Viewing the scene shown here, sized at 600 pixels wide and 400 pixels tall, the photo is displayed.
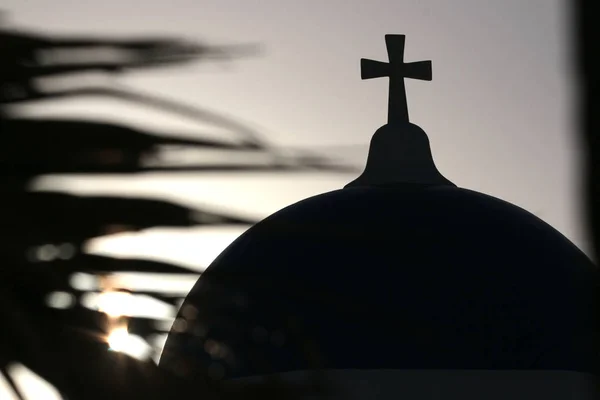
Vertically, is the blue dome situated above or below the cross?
below

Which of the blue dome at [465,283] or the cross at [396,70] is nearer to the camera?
the blue dome at [465,283]

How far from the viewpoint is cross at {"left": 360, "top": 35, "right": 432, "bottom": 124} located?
27.8 m

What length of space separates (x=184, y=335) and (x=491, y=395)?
62.3ft

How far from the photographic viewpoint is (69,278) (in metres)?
1.26

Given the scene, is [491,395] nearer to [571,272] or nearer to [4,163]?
[571,272]

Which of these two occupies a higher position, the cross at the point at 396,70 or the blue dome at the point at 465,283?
the cross at the point at 396,70

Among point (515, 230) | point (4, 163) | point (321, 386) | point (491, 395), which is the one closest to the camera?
point (321, 386)

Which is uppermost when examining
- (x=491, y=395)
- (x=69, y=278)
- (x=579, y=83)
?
(x=491, y=395)

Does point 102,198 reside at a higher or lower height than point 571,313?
lower

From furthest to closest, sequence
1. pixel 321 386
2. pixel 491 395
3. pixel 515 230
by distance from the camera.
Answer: pixel 515 230 → pixel 491 395 → pixel 321 386

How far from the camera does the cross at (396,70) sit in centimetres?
2777

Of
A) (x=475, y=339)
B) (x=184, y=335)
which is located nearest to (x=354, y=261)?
(x=475, y=339)

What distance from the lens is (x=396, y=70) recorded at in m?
28.1

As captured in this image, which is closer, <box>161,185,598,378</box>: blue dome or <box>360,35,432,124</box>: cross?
<box>161,185,598,378</box>: blue dome
